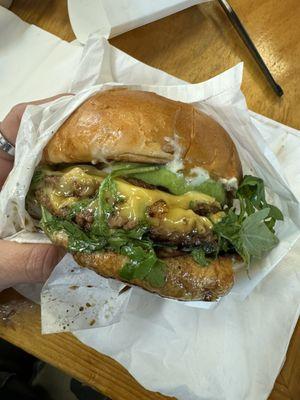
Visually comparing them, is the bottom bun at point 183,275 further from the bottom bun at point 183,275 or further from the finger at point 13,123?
the finger at point 13,123

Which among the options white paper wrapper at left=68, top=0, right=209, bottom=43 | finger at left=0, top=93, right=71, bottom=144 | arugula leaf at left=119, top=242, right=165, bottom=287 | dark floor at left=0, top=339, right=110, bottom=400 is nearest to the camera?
arugula leaf at left=119, top=242, right=165, bottom=287

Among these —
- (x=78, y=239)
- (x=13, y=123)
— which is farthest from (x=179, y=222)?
(x=13, y=123)

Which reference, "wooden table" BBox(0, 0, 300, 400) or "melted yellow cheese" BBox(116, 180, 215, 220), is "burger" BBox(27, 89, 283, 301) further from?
"wooden table" BBox(0, 0, 300, 400)

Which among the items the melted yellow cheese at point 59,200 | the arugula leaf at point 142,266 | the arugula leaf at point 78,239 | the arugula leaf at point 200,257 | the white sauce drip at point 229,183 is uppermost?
the melted yellow cheese at point 59,200

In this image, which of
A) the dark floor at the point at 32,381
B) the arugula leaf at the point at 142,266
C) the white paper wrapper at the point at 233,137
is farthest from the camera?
the dark floor at the point at 32,381

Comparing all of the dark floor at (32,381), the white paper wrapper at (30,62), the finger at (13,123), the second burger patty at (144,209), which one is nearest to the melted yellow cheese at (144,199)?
the second burger patty at (144,209)

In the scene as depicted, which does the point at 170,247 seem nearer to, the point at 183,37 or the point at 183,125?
the point at 183,125

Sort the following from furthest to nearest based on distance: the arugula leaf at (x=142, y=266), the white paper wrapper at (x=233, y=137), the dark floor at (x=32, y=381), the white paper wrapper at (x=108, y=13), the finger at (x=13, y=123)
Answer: the dark floor at (x=32, y=381) → the white paper wrapper at (x=108, y=13) → the finger at (x=13, y=123) → the white paper wrapper at (x=233, y=137) → the arugula leaf at (x=142, y=266)

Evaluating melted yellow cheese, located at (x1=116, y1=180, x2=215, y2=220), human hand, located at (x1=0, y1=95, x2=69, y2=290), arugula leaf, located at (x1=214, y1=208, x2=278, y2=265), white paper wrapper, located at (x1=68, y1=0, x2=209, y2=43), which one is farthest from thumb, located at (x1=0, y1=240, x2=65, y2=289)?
white paper wrapper, located at (x1=68, y1=0, x2=209, y2=43)

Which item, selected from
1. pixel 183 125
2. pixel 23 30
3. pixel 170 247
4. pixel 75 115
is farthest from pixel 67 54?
pixel 170 247
